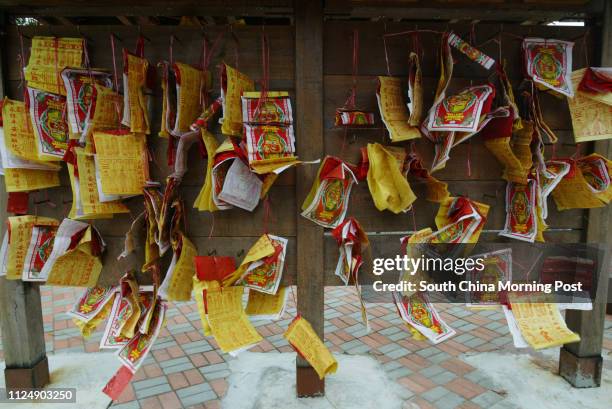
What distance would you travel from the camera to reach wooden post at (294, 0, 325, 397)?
1.75 m

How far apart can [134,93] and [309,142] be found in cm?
82

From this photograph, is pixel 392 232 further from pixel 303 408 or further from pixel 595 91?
pixel 595 91

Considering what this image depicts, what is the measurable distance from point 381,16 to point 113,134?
1.38 metres

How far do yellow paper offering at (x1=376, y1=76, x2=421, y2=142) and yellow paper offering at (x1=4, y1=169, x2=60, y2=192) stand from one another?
5.40ft

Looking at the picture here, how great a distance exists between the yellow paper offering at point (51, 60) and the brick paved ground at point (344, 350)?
1.67 metres

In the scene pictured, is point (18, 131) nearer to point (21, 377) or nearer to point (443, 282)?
point (21, 377)

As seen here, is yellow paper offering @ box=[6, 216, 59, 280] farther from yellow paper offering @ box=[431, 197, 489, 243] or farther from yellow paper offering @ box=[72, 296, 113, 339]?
yellow paper offering @ box=[431, 197, 489, 243]

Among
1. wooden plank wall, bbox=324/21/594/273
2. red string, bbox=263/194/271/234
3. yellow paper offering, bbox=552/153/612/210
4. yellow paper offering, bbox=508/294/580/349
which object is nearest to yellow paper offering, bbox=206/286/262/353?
red string, bbox=263/194/271/234

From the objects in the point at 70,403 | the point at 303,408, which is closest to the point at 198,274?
the point at 303,408

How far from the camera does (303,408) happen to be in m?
1.94

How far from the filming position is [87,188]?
1.78 meters

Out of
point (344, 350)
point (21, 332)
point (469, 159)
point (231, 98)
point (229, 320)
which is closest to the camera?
point (231, 98)

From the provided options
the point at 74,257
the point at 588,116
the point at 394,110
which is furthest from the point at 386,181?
the point at 74,257

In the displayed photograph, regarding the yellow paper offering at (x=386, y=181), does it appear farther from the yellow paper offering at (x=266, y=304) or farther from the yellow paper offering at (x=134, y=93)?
the yellow paper offering at (x=134, y=93)
